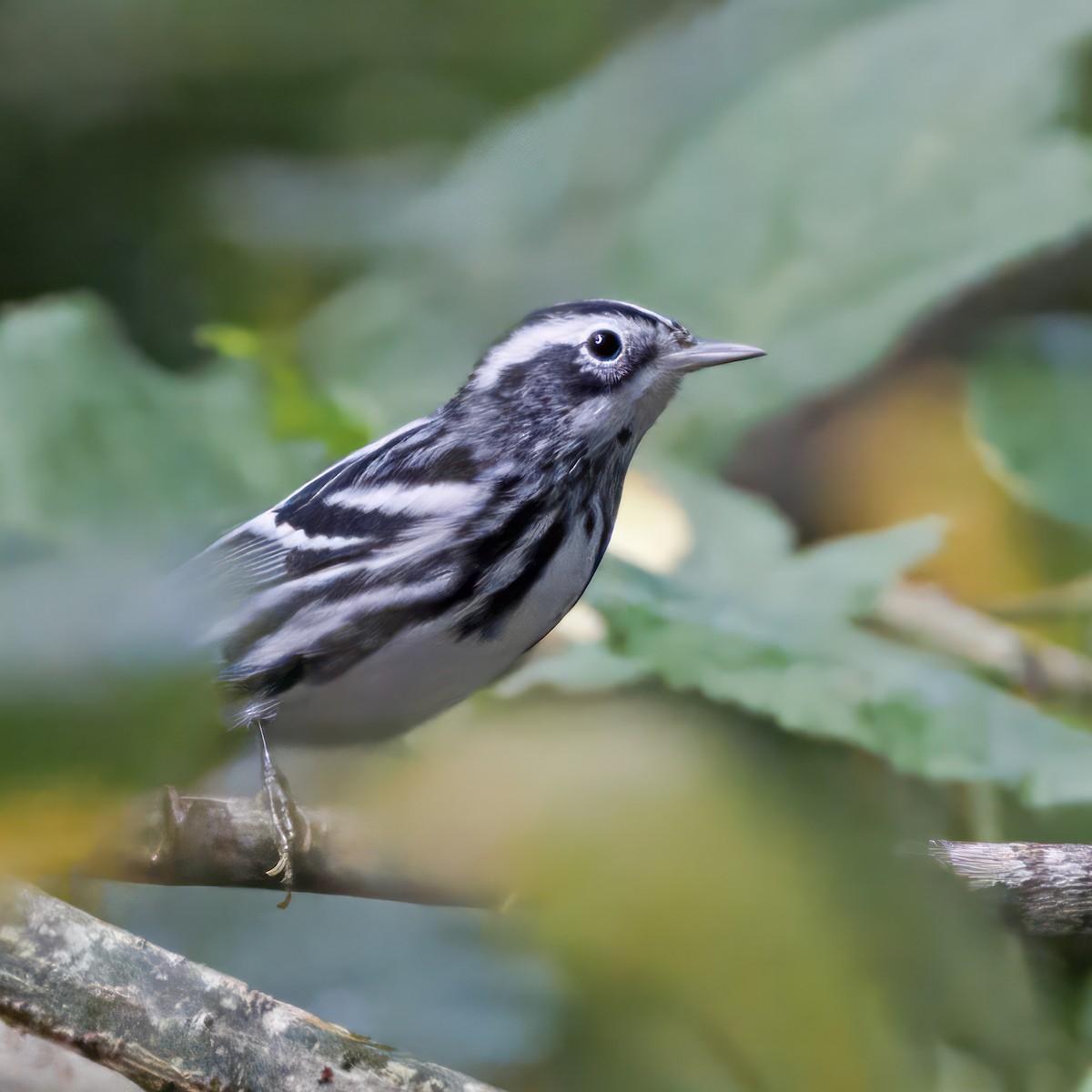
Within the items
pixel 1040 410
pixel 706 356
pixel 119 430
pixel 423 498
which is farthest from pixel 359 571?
pixel 1040 410

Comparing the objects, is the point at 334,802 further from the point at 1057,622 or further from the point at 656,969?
the point at 1057,622

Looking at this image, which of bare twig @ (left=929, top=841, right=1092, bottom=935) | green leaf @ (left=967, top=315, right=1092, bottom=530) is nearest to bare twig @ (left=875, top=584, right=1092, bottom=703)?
green leaf @ (left=967, top=315, right=1092, bottom=530)

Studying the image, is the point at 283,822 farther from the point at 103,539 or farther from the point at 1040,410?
the point at 1040,410

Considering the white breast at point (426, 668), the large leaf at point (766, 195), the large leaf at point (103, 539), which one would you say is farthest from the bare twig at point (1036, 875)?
the large leaf at point (766, 195)

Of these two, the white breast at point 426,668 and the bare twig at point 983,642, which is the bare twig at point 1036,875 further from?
the bare twig at point 983,642

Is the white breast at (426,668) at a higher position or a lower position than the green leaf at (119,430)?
lower

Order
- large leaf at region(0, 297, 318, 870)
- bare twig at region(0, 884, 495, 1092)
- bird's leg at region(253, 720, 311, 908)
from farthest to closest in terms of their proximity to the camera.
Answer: bird's leg at region(253, 720, 311, 908), bare twig at region(0, 884, 495, 1092), large leaf at region(0, 297, 318, 870)

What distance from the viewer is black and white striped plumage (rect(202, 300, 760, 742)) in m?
0.34

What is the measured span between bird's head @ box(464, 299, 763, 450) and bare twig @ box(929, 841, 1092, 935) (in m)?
0.21

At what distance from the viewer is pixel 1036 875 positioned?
0.41 m

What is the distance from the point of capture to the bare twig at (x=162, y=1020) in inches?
10.9

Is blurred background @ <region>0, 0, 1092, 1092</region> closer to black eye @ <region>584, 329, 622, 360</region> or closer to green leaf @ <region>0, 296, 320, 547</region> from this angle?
green leaf @ <region>0, 296, 320, 547</region>

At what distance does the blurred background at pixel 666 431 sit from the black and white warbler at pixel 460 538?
7 centimetres

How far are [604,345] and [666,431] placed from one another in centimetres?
45
